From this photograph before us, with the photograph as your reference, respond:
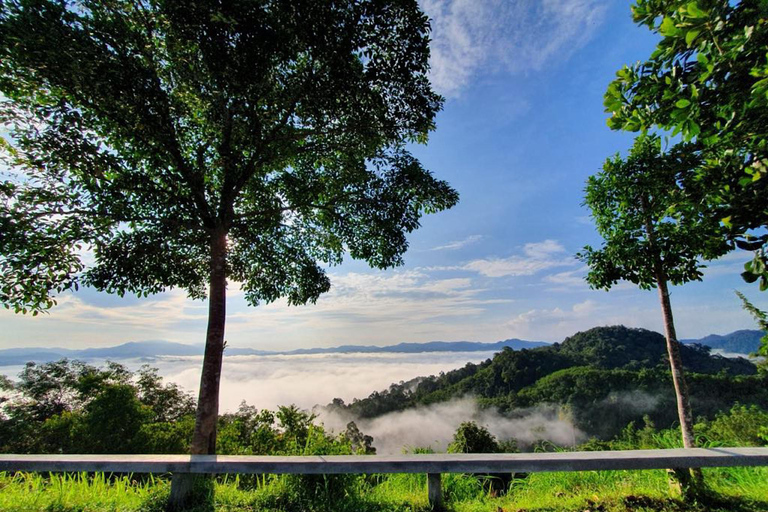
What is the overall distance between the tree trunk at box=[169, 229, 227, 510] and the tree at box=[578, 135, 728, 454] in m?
6.98

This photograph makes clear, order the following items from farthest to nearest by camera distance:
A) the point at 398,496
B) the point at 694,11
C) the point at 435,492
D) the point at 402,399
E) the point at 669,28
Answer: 1. the point at 402,399
2. the point at 398,496
3. the point at 435,492
4. the point at 669,28
5. the point at 694,11

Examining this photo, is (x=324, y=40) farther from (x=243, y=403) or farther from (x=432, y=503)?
(x=243, y=403)

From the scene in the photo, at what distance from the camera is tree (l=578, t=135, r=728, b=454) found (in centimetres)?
555

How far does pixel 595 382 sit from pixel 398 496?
193 feet

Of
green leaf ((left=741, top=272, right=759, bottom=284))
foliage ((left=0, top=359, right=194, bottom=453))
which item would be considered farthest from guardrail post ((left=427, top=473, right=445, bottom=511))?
foliage ((left=0, top=359, right=194, bottom=453))

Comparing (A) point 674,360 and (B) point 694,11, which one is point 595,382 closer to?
(A) point 674,360

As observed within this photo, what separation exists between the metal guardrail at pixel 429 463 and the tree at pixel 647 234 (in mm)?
2130

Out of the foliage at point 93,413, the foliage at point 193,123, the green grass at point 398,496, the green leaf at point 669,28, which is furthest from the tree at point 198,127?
the foliage at point 93,413

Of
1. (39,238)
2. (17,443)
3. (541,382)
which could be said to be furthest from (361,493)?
(541,382)

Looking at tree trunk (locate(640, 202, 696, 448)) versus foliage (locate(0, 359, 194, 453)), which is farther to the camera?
foliage (locate(0, 359, 194, 453))

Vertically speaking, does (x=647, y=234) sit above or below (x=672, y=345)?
above

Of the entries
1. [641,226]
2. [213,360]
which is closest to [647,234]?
[641,226]

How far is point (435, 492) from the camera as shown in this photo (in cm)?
389

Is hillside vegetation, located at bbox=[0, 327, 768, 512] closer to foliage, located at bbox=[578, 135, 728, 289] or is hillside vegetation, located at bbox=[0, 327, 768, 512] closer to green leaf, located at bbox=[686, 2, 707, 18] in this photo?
foliage, located at bbox=[578, 135, 728, 289]
